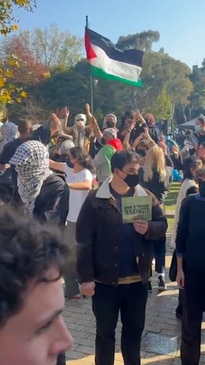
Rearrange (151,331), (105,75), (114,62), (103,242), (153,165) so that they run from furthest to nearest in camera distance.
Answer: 1. (114,62)
2. (105,75)
3. (153,165)
4. (151,331)
5. (103,242)

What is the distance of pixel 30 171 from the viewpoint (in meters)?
3.46

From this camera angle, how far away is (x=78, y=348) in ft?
14.7

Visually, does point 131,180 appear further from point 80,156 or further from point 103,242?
point 80,156

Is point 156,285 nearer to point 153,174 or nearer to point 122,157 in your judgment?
point 153,174

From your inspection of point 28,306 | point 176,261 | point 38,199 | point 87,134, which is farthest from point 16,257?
point 87,134

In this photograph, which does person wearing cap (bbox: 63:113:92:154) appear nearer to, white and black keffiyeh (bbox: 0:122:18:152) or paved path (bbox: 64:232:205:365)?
white and black keffiyeh (bbox: 0:122:18:152)

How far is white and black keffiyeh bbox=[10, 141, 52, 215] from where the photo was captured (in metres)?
3.46

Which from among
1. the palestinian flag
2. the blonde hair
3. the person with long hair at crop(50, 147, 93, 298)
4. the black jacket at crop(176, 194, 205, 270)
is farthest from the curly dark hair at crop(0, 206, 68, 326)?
the palestinian flag

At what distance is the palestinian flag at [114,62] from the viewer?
930 centimetres

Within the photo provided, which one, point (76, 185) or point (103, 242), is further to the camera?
point (76, 185)

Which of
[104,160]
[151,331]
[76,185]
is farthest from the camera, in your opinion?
[104,160]

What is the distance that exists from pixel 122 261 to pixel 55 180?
769 mm

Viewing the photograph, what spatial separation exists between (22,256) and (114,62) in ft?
28.5

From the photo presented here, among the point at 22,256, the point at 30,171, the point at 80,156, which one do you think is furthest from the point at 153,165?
the point at 22,256
